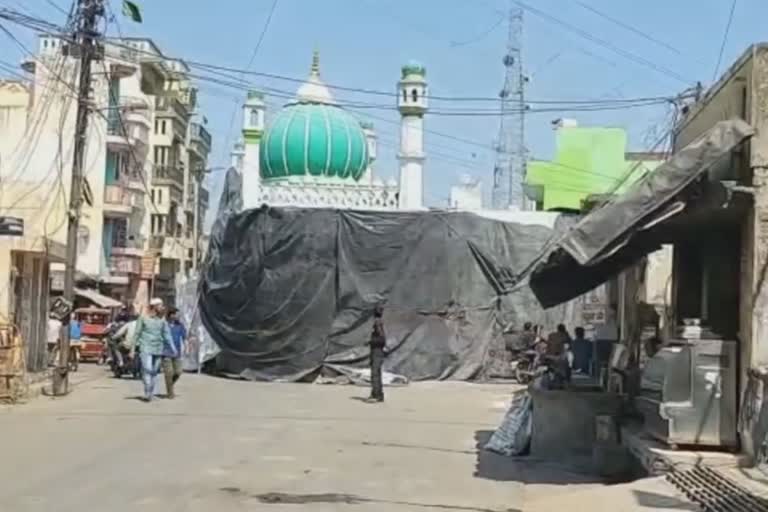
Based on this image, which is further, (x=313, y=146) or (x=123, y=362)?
(x=313, y=146)

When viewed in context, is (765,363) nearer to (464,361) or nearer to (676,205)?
(676,205)

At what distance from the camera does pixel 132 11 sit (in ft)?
87.9

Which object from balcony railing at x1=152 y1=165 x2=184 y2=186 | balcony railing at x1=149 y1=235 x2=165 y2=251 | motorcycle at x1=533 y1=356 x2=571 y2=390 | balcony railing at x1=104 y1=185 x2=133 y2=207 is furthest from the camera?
balcony railing at x1=152 y1=165 x2=184 y2=186

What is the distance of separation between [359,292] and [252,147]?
1398 cm

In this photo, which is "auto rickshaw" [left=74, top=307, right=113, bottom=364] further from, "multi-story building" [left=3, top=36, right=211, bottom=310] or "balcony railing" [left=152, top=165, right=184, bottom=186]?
"balcony railing" [left=152, top=165, right=184, bottom=186]

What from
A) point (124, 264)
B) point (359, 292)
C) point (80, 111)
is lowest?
point (359, 292)

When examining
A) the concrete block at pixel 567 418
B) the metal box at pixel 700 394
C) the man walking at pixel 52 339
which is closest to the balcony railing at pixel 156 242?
the man walking at pixel 52 339

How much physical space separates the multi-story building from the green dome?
394 centimetres

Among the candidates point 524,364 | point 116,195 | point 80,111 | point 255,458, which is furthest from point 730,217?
point 116,195

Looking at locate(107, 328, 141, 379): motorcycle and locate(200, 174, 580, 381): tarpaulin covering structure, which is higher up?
locate(200, 174, 580, 381): tarpaulin covering structure

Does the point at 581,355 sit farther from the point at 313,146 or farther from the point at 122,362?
the point at 313,146

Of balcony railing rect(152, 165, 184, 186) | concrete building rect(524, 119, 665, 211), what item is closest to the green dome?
concrete building rect(524, 119, 665, 211)

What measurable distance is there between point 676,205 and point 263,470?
5011 mm

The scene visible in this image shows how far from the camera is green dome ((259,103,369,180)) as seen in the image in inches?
1572
